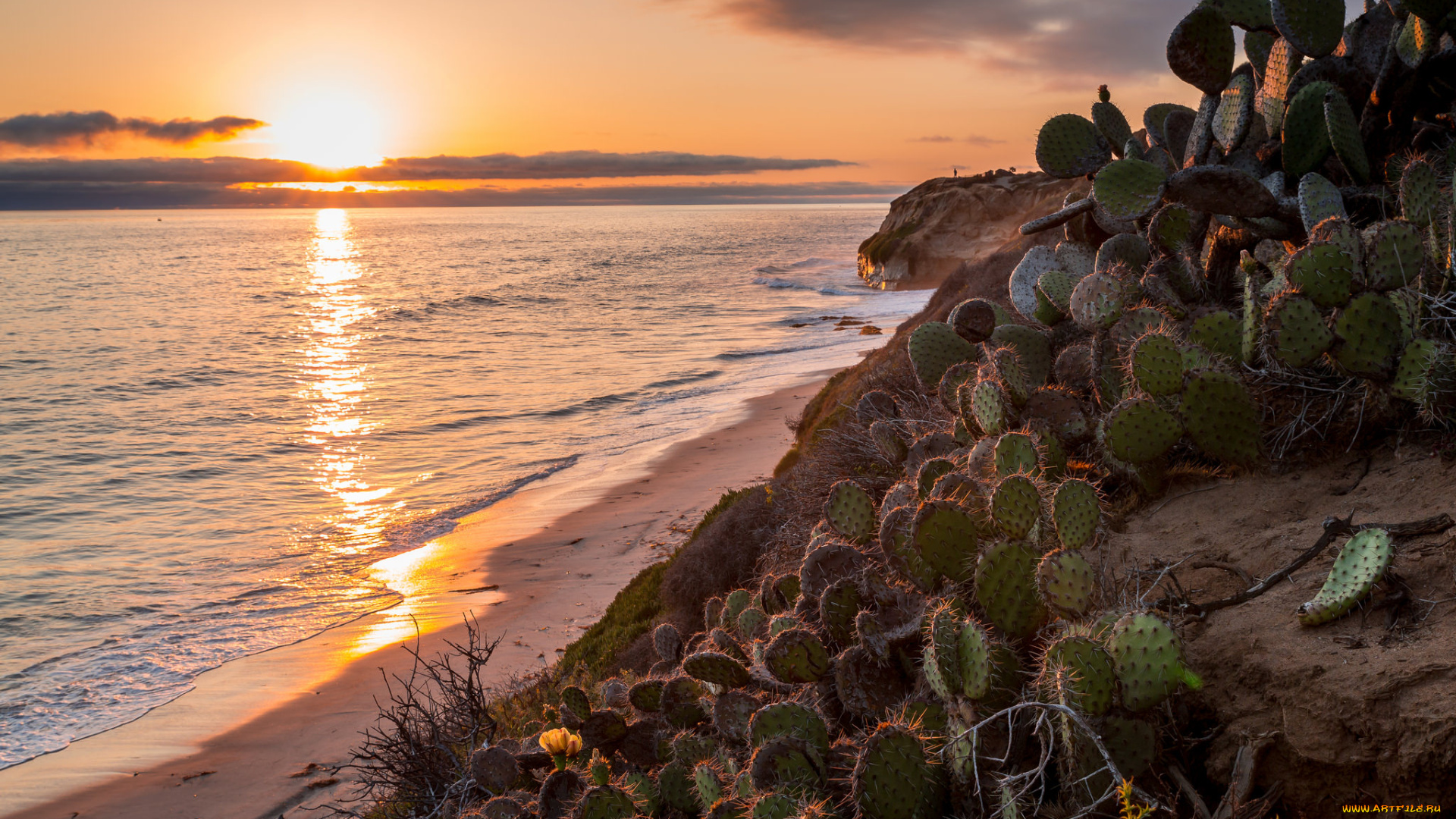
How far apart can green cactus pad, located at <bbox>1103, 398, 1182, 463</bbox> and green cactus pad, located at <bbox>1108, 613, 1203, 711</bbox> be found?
6.06 feet

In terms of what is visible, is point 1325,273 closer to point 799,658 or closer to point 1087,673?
point 1087,673

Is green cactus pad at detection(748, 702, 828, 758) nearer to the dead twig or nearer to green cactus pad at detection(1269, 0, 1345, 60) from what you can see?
the dead twig

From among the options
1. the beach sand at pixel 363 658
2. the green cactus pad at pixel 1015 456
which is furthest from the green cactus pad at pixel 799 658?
the beach sand at pixel 363 658

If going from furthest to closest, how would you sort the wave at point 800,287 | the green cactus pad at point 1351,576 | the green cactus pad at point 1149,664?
the wave at point 800,287, the green cactus pad at point 1351,576, the green cactus pad at point 1149,664

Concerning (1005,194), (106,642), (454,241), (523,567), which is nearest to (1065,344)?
(523,567)

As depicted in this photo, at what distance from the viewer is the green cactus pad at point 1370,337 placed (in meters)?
3.98

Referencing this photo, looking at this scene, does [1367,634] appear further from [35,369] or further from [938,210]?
[938,210]

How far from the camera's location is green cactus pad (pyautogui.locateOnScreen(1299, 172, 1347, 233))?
4992mm

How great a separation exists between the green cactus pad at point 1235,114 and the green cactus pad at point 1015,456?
322cm

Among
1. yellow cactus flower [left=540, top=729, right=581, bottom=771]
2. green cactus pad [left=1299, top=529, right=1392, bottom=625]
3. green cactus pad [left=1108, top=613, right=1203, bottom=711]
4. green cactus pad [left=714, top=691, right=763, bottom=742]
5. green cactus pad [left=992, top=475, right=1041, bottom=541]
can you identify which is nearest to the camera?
green cactus pad [left=1108, top=613, right=1203, bottom=711]

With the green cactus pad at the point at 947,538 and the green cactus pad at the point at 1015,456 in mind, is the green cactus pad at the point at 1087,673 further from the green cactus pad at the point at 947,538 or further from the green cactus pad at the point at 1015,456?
the green cactus pad at the point at 1015,456

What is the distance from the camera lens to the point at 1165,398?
4.57m

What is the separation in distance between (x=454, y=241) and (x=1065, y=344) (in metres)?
156

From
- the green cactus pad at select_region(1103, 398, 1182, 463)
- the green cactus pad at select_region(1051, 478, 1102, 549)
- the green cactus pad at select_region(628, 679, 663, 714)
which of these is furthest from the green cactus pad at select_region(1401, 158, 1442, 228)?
the green cactus pad at select_region(628, 679, 663, 714)
